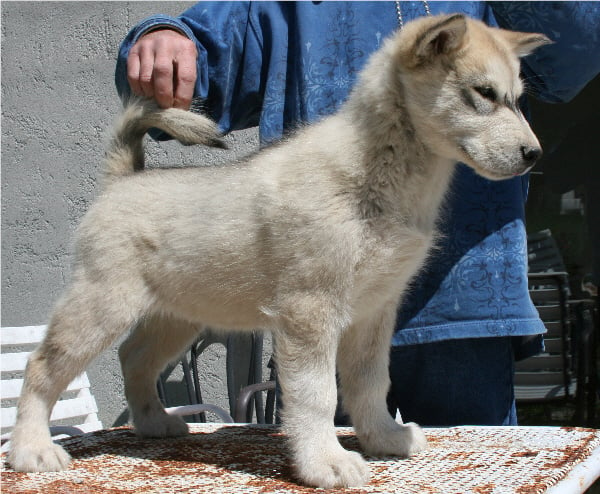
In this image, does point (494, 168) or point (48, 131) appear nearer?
point (494, 168)

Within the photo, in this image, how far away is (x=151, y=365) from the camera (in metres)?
2.60

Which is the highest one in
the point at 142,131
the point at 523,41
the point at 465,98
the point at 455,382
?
the point at 523,41

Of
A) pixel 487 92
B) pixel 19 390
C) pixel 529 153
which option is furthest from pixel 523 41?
pixel 19 390

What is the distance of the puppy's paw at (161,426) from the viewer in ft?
8.32

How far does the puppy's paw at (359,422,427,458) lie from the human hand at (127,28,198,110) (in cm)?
127

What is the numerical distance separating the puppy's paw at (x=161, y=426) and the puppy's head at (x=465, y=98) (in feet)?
4.38

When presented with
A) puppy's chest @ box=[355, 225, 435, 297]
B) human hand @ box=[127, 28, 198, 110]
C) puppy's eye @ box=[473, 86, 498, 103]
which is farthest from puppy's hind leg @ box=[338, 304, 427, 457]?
human hand @ box=[127, 28, 198, 110]

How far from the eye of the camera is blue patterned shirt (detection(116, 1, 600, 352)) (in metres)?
2.37

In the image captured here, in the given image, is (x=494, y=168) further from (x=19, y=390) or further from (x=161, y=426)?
(x=19, y=390)

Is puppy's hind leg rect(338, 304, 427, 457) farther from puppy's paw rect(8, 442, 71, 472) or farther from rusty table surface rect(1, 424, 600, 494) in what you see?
puppy's paw rect(8, 442, 71, 472)

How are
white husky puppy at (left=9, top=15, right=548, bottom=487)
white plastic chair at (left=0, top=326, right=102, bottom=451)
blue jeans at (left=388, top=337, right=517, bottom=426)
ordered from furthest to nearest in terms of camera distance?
white plastic chair at (left=0, top=326, right=102, bottom=451) → blue jeans at (left=388, top=337, right=517, bottom=426) → white husky puppy at (left=9, top=15, right=548, bottom=487)

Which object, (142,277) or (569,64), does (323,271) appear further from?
(569,64)

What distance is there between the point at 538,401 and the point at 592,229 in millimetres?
1509

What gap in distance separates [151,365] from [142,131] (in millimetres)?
847
